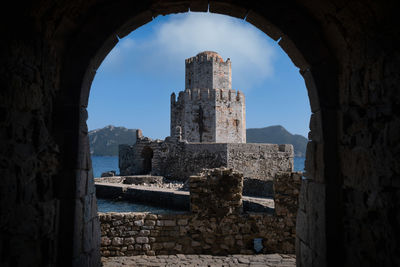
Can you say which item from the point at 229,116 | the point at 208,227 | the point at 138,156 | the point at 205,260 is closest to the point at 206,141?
the point at 229,116

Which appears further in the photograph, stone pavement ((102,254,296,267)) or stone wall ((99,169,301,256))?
stone wall ((99,169,301,256))

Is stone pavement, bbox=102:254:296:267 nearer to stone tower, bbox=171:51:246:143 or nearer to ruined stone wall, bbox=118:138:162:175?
ruined stone wall, bbox=118:138:162:175

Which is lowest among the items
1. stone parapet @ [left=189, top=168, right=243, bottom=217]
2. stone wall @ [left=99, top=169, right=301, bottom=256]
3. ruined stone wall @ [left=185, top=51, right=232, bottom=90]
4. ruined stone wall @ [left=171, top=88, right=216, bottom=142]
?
stone wall @ [left=99, top=169, right=301, bottom=256]

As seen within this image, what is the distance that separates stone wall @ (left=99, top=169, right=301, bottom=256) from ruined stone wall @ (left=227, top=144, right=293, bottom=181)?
1712cm

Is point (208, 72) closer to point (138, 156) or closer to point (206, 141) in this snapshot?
point (206, 141)

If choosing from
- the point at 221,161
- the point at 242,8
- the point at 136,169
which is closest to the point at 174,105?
the point at 136,169

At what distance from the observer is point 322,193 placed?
3.10 meters

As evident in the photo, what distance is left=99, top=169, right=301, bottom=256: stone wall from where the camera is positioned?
582 centimetres

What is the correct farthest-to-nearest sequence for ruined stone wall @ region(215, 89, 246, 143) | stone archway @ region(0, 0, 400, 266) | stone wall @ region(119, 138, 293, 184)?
ruined stone wall @ region(215, 89, 246, 143), stone wall @ region(119, 138, 293, 184), stone archway @ region(0, 0, 400, 266)

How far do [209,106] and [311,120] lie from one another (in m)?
27.4

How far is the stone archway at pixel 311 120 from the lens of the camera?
7.55 ft

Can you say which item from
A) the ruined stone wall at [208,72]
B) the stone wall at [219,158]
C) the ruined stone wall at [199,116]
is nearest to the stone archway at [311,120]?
the stone wall at [219,158]

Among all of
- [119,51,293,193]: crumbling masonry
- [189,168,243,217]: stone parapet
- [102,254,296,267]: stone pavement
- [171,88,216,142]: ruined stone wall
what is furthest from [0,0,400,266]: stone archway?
[171,88,216,142]: ruined stone wall

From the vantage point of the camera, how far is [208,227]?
6000mm
